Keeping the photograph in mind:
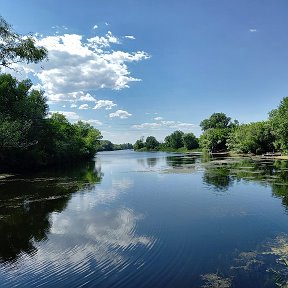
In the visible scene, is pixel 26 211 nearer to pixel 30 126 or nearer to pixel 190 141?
pixel 30 126

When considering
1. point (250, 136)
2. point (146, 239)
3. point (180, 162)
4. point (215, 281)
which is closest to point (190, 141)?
point (250, 136)

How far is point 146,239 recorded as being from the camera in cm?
1464

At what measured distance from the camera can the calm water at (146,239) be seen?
420 inches

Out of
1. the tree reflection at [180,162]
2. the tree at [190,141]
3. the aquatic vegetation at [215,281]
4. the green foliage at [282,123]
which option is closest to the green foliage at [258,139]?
the green foliage at [282,123]

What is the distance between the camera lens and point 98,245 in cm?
1406

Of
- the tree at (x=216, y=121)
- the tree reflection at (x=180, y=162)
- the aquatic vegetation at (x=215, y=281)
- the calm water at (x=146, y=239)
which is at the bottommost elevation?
the aquatic vegetation at (x=215, y=281)

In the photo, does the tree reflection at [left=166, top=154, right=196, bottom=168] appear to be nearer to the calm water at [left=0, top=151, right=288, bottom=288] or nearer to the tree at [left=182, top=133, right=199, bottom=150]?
the calm water at [left=0, top=151, right=288, bottom=288]

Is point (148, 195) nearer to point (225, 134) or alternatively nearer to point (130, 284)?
point (130, 284)

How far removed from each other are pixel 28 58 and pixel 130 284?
7.72 metres

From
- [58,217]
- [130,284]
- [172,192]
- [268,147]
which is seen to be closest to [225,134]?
[268,147]

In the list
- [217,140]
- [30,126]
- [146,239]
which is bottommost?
[146,239]

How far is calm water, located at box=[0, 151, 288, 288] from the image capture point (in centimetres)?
1066

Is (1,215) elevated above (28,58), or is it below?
below

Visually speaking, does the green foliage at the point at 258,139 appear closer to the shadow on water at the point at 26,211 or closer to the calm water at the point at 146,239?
the calm water at the point at 146,239
